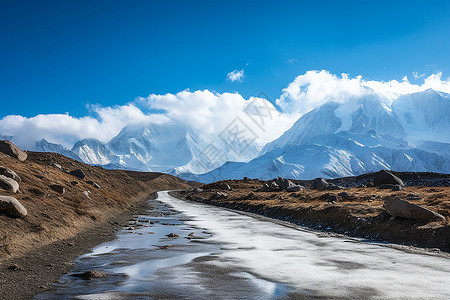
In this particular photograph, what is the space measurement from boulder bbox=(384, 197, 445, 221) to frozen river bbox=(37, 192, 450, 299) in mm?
4140

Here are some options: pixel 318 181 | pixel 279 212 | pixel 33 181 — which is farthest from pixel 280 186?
pixel 33 181

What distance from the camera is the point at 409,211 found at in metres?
20.7

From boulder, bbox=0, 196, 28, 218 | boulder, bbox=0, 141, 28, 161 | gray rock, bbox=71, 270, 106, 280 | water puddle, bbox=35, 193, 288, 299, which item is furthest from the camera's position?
boulder, bbox=0, 141, 28, 161

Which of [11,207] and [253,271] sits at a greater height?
[11,207]

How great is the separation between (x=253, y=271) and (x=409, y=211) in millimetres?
13676

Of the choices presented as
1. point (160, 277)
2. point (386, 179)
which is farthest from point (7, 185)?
point (386, 179)

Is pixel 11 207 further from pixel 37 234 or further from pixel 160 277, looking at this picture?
pixel 160 277

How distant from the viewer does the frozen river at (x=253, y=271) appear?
916 centimetres

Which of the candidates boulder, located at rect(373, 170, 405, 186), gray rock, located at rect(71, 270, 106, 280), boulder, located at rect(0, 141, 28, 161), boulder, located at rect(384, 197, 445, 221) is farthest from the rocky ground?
boulder, located at rect(373, 170, 405, 186)

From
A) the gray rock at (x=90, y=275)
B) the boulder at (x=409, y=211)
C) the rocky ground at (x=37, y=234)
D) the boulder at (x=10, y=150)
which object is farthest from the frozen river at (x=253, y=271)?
the boulder at (x=10, y=150)

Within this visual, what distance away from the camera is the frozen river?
9.16 metres

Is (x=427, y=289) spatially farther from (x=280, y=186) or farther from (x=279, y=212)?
(x=280, y=186)

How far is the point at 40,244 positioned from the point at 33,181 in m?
12.7

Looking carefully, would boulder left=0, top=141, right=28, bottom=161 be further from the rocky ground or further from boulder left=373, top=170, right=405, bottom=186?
boulder left=373, top=170, right=405, bottom=186
